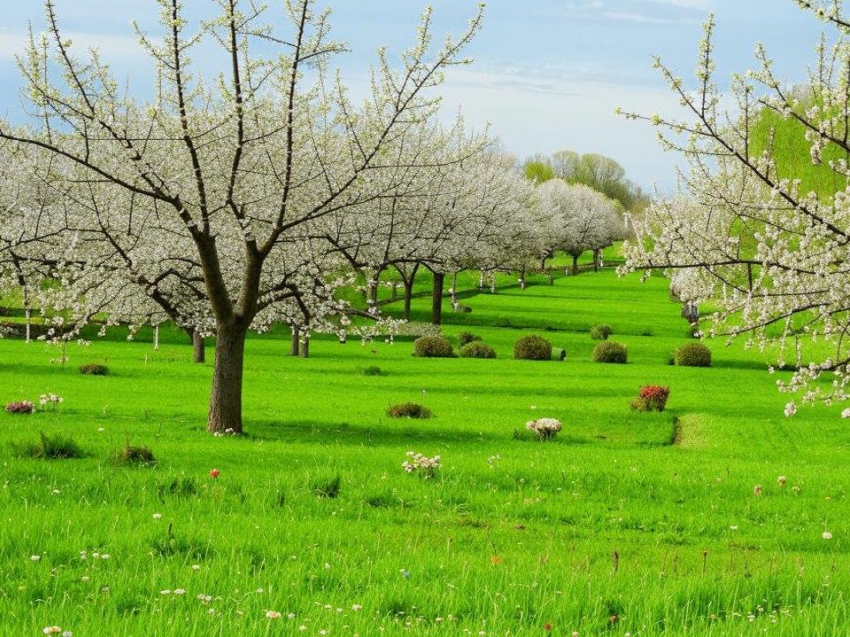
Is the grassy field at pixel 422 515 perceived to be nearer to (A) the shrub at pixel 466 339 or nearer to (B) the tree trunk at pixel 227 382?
(B) the tree trunk at pixel 227 382

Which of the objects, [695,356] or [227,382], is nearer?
[227,382]

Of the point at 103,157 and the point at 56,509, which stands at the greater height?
the point at 103,157

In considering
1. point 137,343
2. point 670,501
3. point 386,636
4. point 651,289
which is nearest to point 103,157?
point 670,501

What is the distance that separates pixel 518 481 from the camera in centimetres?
1680

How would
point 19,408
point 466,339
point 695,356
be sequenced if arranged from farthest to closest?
point 466,339, point 695,356, point 19,408

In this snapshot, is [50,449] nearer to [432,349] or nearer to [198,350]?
[198,350]

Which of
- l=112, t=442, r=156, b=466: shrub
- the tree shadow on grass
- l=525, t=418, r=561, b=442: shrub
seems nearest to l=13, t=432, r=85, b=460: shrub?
l=112, t=442, r=156, b=466: shrub

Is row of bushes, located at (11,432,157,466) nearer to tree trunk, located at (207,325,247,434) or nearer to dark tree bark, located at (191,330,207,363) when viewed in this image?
tree trunk, located at (207,325,247,434)

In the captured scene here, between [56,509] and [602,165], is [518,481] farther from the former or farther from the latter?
[602,165]

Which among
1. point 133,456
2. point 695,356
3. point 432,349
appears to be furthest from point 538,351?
point 133,456

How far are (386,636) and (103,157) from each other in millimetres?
19305

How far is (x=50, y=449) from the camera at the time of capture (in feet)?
52.9

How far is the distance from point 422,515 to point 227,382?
9.98 m

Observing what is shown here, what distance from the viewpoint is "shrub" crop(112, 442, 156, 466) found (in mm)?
15578
